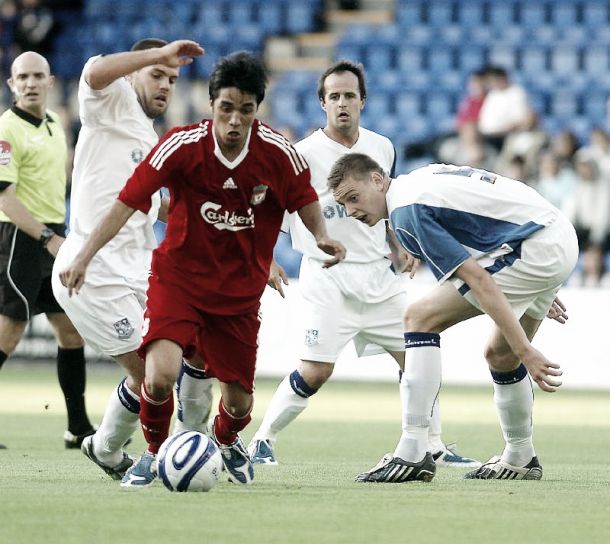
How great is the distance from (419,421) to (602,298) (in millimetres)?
9155

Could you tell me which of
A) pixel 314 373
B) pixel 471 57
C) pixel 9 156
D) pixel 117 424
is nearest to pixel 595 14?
pixel 471 57

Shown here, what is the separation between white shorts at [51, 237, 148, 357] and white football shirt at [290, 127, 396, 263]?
167 centimetres

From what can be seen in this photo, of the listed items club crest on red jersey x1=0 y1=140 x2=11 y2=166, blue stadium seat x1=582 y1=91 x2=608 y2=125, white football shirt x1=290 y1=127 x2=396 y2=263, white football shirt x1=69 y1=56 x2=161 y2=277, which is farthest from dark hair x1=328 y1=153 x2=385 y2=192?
blue stadium seat x1=582 y1=91 x2=608 y2=125

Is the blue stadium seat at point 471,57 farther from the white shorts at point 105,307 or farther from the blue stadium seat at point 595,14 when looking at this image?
the white shorts at point 105,307

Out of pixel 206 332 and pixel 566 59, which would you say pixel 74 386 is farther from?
pixel 566 59

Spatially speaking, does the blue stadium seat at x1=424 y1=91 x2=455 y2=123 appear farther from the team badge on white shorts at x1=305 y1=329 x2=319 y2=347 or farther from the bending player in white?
the team badge on white shorts at x1=305 y1=329 x2=319 y2=347

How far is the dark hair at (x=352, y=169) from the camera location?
278 inches

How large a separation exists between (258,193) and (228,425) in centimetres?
127

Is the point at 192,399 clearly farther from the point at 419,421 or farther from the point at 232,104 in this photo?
the point at 232,104

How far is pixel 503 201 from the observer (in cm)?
709

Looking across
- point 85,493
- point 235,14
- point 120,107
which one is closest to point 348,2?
point 235,14

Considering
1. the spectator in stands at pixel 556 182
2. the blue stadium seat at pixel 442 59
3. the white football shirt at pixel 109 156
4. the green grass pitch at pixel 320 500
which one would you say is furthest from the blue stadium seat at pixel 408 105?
the white football shirt at pixel 109 156

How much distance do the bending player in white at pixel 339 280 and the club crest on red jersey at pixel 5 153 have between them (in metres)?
1.98

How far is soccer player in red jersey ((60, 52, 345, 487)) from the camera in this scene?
255 inches
